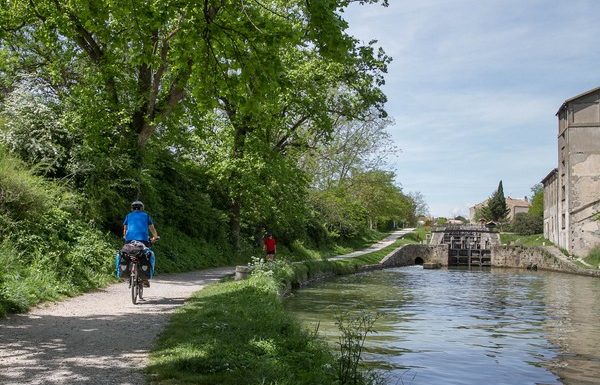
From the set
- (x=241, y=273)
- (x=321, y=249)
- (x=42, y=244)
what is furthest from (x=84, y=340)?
(x=321, y=249)

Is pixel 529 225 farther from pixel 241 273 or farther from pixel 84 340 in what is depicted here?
pixel 84 340

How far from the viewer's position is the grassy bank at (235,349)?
6023 millimetres

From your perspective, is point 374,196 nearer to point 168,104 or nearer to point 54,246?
point 168,104

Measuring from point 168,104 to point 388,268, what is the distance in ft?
103

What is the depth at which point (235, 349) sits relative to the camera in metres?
7.12

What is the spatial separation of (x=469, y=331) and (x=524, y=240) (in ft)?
185

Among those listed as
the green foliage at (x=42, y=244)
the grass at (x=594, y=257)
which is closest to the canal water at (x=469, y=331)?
the green foliage at (x=42, y=244)

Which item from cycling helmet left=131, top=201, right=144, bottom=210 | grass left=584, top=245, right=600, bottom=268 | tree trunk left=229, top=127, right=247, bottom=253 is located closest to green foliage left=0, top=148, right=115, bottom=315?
cycling helmet left=131, top=201, right=144, bottom=210

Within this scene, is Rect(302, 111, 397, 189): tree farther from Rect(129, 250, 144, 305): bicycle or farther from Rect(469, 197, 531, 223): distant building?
Rect(469, 197, 531, 223): distant building

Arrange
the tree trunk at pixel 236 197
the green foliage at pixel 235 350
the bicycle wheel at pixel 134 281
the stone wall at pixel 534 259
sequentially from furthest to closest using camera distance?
the stone wall at pixel 534 259
the tree trunk at pixel 236 197
the bicycle wheel at pixel 134 281
the green foliage at pixel 235 350

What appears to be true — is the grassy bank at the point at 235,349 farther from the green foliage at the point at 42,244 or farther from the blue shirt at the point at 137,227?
the green foliage at the point at 42,244

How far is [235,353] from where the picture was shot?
6887 mm

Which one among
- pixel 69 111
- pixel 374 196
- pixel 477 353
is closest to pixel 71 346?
pixel 477 353

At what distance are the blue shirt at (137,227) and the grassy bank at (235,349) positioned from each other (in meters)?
1.63
